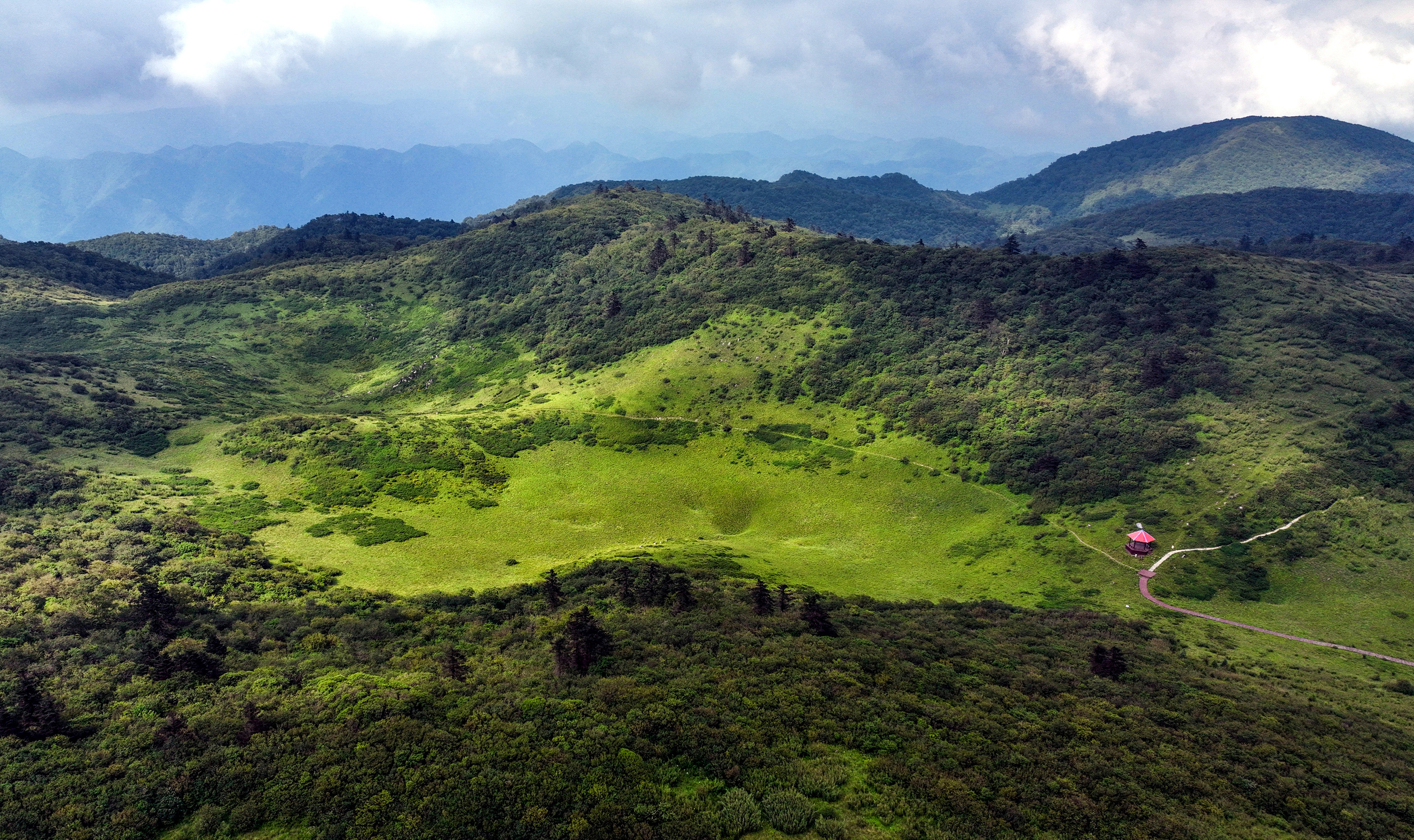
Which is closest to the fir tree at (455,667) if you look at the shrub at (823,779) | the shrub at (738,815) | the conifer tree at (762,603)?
the shrub at (738,815)

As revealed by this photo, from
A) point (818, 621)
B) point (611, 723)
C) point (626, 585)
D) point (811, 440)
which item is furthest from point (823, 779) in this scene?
point (811, 440)

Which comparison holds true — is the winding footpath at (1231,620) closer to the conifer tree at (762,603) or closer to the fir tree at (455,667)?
the conifer tree at (762,603)

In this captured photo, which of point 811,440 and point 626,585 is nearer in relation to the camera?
point 626,585

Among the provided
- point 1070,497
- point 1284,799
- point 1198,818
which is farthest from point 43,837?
point 1070,497

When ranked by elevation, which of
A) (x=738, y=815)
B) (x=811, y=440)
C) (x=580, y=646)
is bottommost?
(x=580, y=646)

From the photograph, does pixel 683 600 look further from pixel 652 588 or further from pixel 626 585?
pixel 626 585

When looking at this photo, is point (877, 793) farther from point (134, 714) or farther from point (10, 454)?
point (10, 454)
